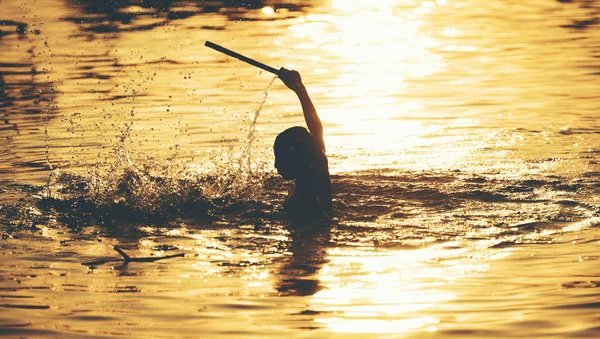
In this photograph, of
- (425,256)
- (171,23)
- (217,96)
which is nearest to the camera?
(425,256)

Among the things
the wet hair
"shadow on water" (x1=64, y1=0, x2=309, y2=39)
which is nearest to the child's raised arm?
the wet hair

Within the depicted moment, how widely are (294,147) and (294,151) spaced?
0.04m

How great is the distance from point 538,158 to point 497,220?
2770 millimetres

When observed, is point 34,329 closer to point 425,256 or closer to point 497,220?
point 425,256

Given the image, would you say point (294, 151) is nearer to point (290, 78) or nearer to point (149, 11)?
point (290, 78)

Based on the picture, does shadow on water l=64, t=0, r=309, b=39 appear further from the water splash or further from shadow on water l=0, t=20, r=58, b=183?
the water splash

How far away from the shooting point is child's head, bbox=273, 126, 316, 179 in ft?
27.4

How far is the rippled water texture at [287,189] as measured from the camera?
6.68 meters

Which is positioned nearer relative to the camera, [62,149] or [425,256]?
[425,256]

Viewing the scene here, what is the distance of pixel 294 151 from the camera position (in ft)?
27.6

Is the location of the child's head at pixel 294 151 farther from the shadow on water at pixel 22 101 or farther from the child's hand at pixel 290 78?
the shadow on water at pixel 22 101

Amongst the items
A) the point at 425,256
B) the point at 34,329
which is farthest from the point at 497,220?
the point at 34,329

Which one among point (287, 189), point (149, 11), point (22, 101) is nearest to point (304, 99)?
point (287, 189)

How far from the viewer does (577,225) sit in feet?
29.1
